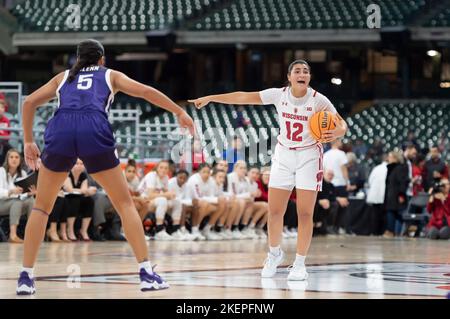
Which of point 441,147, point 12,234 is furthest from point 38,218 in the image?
point 441,147

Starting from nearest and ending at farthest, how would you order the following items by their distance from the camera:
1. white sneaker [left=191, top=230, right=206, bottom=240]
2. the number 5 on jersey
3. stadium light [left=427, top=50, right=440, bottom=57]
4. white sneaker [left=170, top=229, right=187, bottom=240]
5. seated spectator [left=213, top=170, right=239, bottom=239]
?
the number 5 on jersey < white sneaker [left=170, top=229, right=187, bottom=240] < white sneaker [left=191, top=230, right=206, bottom=240] < seated spectator [left=213, top=170, right=239, bottom=239] < stadium light [left=427, top=50, right=440, bottom=57]

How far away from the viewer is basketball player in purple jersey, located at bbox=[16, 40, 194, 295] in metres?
7.30

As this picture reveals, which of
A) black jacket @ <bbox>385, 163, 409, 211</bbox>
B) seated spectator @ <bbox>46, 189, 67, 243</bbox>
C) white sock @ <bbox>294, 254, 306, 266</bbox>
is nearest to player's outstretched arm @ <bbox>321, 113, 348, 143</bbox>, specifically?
white sock @ <bbox>294, 254, 306, 266</bbox>

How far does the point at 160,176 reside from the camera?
17.2 m

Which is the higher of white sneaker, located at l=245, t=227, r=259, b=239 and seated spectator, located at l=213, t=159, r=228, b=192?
seated spectator, located at l=213, t=159, r=228, b=192

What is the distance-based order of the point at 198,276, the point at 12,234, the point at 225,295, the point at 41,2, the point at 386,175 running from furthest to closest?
the point at 41,2 → the point at 386,175 → the point at 12,234 → the point at 198,276 → the point at 225,295

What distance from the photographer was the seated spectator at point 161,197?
1692cm

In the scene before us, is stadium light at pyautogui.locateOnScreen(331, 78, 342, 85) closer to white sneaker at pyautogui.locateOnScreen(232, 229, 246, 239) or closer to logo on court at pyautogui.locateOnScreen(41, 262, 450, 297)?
white sneaker at pyautogui.locateOnScreen(232, 229, 246, 239)

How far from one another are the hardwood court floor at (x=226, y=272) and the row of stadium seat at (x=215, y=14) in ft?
63.0

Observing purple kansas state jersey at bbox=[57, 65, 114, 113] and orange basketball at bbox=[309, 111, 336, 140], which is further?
orange basketball at bbox=[309, 111, 336, 140]

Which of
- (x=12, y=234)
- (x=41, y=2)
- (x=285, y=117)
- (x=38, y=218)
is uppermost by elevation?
(x=41, y=2)

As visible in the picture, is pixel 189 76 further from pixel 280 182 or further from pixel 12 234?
pixel 280 182

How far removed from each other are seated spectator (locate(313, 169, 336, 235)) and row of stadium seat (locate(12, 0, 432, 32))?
13511mm

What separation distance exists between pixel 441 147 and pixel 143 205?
12.9m
